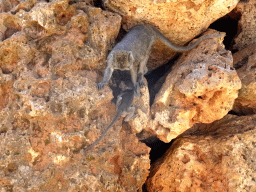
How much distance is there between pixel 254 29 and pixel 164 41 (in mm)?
1622

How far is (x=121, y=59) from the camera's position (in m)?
3.12

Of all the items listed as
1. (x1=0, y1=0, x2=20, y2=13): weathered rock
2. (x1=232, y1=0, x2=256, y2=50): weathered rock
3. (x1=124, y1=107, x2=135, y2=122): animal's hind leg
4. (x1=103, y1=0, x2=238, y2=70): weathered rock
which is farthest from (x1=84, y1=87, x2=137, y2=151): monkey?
(x1=232, y1=0, x2=256, y2=50): weathered rock

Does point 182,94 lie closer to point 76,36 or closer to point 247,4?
point 76,36

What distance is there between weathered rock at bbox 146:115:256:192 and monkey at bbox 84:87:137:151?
39.2 inches

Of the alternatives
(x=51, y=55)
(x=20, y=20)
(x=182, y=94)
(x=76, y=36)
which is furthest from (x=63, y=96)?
(x=182, y=94)

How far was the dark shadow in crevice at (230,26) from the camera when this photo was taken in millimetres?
3945

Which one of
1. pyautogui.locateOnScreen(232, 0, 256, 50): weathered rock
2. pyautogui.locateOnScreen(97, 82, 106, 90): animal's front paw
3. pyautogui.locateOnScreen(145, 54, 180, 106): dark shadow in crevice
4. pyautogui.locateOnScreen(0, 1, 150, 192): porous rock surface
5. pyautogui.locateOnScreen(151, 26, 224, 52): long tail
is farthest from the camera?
pyautogui.locateOnScreen(145, 54, 180, 106): dark shadow in crevice

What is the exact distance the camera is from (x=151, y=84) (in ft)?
13.8

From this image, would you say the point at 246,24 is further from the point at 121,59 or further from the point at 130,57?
the point at 121,59

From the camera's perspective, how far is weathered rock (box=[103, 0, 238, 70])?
3.19 m

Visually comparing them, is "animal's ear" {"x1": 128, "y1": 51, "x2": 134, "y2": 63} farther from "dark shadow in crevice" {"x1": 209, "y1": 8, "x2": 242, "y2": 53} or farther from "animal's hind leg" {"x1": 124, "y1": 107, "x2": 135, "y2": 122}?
"dark shadow in crevice" {"x1": 209, "y1": 8, "x2": 242, "y2": 53}

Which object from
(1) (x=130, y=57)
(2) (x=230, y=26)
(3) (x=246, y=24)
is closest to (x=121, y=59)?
(1) (x=130, y=57)

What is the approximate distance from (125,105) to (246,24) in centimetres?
262

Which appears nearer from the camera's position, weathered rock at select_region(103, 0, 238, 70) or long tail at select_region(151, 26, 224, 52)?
weathered rock at select_region(103, 0, 238, 70)
